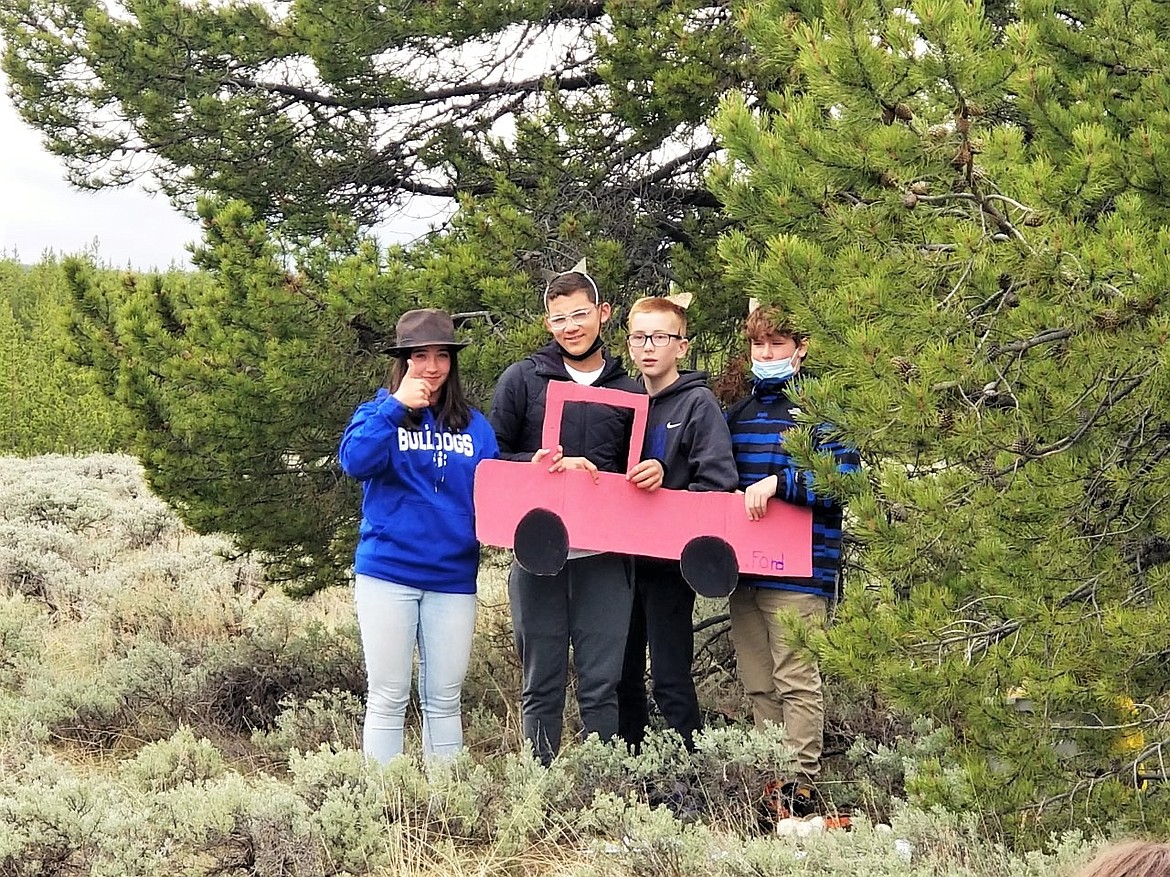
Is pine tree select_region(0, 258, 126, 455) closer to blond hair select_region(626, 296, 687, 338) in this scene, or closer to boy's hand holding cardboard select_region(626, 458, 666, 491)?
blond hair select_region(626, 296, 687, 338)

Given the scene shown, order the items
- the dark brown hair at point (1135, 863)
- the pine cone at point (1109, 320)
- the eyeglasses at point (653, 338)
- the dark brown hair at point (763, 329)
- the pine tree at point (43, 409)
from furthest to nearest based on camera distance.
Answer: the pine tree at point (43, 409) < the eyeglasses at point (653, 338) < the dark brown hair at point (763, 329) < the pine cone at point (1109, 320) < the dark brown hair at point (1135, 863)

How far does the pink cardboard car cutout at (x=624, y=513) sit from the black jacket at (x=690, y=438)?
0.35 ft

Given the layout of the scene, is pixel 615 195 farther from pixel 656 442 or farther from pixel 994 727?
pixel 994 727

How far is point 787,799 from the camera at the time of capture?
448 centimetres

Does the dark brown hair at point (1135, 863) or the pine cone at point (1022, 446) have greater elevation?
the pine cone at point (1022, 446)

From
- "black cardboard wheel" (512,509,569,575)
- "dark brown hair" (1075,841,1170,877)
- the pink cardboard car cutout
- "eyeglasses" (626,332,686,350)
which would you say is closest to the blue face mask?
"eyeglasses" (626,332,686,350)

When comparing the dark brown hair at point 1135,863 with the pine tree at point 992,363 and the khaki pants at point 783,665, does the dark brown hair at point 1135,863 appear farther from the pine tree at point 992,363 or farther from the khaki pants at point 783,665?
the khaki pants at point 783,665

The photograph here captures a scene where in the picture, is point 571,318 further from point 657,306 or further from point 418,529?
point 418,529

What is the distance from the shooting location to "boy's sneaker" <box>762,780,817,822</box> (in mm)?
4469

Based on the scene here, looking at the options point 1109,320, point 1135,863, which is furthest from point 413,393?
point 1135,863

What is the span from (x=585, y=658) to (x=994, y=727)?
1817 mm

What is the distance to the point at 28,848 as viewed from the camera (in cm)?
387

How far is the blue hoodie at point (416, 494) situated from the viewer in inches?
177

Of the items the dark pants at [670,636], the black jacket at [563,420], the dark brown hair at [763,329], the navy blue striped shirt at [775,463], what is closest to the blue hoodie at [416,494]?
the black jacket at [563,420]
